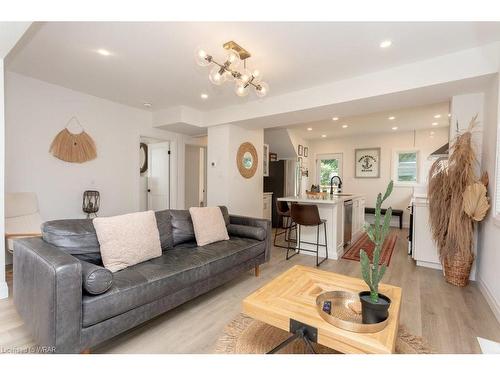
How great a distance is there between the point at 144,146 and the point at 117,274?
4.62 metres

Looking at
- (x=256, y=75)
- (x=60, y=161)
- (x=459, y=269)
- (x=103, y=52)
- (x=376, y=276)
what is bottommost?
(x=459, y=269)

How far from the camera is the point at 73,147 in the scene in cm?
362

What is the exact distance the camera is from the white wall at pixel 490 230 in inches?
87.3

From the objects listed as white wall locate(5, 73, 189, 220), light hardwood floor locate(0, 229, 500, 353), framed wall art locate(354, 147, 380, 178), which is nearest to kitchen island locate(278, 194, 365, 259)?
light hardwood floor locate(0, 229, 500, 353)

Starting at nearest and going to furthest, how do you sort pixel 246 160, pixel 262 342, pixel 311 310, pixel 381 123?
1. pixel 311 310
2. pixel 262 342
3. pixel 246 160
4. pixel 381 123

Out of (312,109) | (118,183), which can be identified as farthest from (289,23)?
(118,183)

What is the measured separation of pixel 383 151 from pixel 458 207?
13.8 feet

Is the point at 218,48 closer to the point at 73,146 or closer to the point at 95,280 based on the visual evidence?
the point at 95,280

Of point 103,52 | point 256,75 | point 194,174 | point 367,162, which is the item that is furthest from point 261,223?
point 367,162

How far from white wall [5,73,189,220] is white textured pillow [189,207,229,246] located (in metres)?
2.14

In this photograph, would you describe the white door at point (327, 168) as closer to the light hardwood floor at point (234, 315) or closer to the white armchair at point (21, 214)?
the light hardwood floor at point (234, 315)

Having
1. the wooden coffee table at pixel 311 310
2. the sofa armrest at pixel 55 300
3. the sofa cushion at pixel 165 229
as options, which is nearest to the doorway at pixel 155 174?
the sofa cushion at pixel 165 229

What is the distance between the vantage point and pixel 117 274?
1.75 metres
